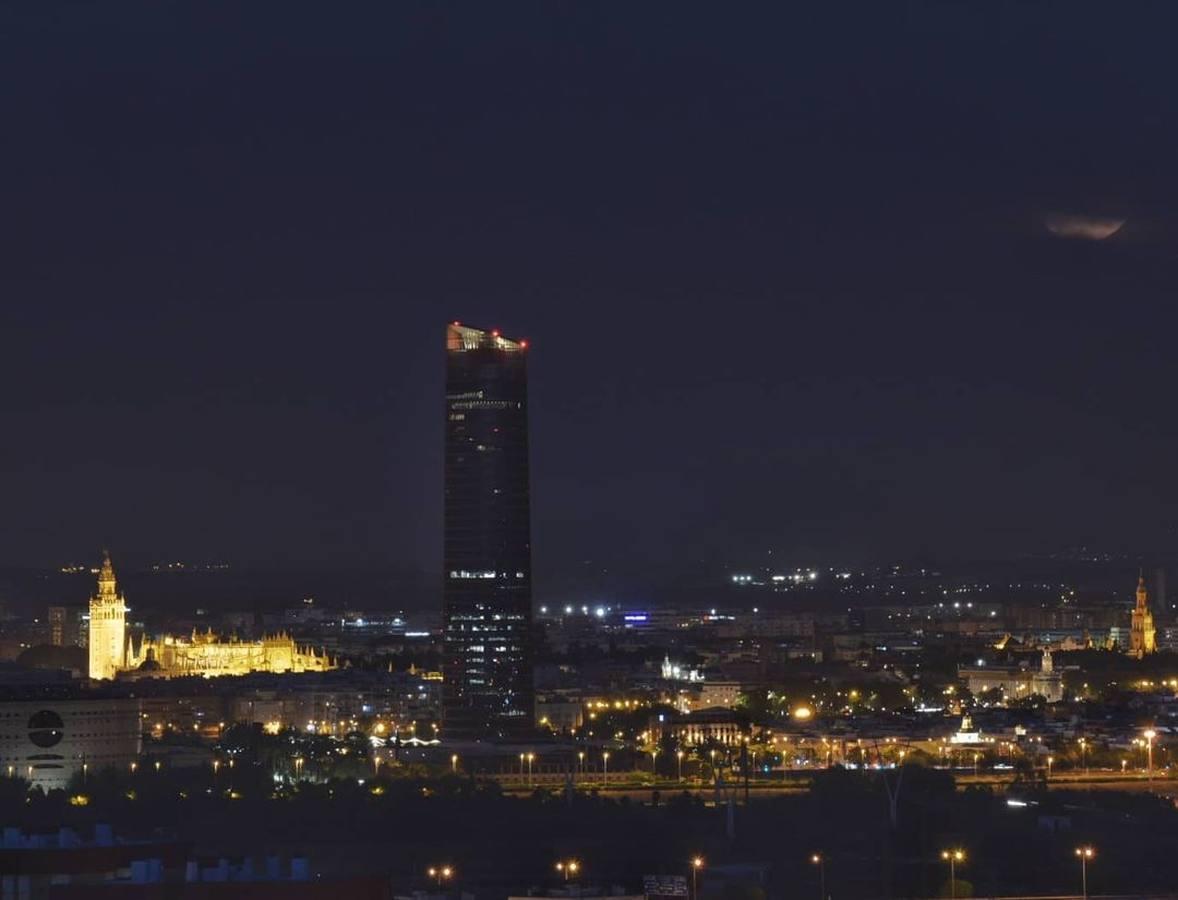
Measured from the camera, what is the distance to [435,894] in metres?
35.2

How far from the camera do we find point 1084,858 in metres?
41.2

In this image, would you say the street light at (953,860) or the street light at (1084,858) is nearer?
the street light at (1084,858)

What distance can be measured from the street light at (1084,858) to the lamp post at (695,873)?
14.2 ft

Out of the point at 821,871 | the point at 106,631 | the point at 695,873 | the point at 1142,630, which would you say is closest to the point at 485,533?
the point at 106,631

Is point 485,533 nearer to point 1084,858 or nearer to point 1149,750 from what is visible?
point 1149,750

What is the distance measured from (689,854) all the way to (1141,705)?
44.2 meters

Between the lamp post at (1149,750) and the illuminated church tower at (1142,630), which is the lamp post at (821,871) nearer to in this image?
the lamp post at (1149,750)

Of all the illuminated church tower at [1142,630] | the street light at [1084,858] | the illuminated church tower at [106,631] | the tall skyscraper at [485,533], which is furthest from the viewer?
the illuminated church tower at [1142,630]

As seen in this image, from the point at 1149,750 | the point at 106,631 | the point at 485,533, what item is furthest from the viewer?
the point at 106,631

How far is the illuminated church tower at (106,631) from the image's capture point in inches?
4313

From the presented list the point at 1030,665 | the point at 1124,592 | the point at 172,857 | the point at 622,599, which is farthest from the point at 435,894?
the point at 622,599

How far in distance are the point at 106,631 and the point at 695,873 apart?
241 feet

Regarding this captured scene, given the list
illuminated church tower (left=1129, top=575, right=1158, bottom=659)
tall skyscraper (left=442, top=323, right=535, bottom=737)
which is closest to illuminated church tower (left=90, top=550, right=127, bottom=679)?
tall skyscraper (left=442, top=323, right=535, bottom=737)

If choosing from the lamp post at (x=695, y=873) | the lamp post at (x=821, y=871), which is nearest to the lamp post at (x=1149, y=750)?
the lamp post at (x=821, y=871)
